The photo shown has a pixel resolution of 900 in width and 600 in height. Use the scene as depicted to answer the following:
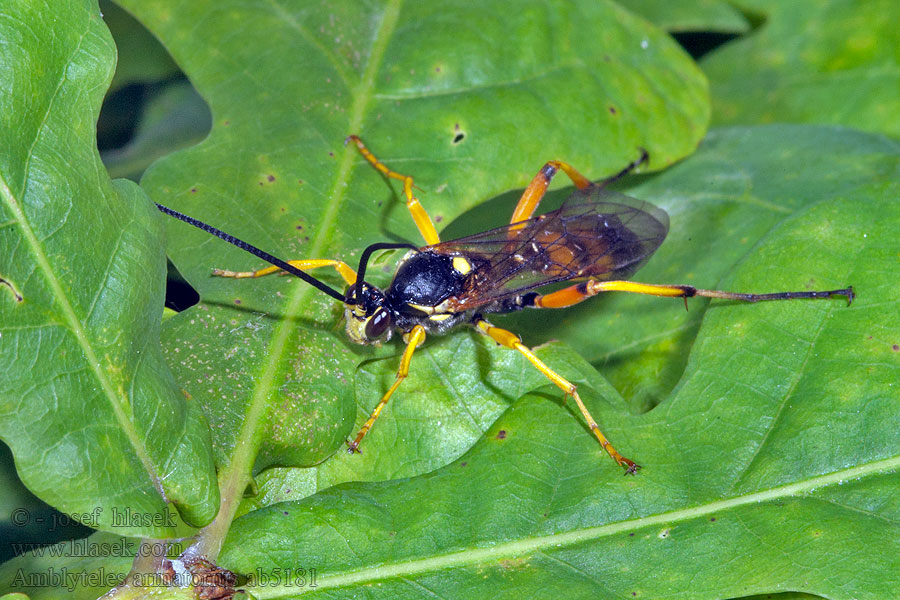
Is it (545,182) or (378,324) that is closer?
(378,324)

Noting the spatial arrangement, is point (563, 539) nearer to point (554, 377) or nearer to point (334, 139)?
point (554, 377)

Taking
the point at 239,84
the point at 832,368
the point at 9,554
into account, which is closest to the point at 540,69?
the point at 239,84

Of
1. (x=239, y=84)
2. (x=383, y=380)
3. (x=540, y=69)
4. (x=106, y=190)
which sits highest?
(x=106, y=190)

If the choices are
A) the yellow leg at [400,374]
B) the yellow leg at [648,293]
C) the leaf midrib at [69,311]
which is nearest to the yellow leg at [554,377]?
the yellow leg at [400,374]

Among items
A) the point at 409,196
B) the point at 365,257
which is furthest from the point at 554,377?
the point at 409,196

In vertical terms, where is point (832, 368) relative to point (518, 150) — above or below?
below

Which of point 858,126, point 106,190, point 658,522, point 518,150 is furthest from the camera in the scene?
point 858,126

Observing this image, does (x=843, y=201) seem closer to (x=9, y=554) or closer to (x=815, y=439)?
(x=815, y=439)
